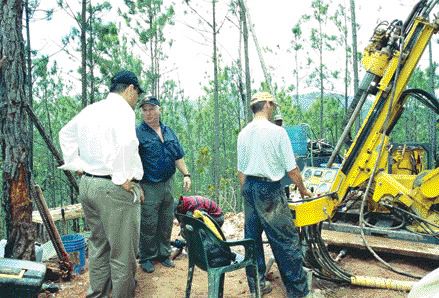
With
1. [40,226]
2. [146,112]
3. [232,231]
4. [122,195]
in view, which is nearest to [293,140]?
[232,231]

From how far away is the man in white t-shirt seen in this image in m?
3.54

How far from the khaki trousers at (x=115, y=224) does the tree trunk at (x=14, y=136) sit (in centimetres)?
102

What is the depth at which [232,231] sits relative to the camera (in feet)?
22.0

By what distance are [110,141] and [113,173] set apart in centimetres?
25

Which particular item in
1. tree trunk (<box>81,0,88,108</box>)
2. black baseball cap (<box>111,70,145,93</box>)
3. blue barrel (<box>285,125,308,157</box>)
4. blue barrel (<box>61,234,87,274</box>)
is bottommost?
blue barrel (<box>61,234,87,274</box>)

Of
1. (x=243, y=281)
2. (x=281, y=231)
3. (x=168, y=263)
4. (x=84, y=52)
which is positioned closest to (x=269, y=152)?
(x=281, y=231)

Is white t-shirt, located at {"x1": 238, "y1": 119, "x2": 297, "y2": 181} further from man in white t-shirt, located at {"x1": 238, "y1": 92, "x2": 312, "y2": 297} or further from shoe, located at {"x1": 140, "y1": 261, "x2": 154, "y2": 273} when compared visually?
shoe, located at {"x1": 140, "y1": 261, "x2": 154, "y2": 273}

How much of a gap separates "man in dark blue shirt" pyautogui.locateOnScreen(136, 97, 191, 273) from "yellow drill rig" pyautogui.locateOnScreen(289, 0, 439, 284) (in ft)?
4.76

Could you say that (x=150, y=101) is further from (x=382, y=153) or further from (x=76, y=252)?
(x=382, y=153)

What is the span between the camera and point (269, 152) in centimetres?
355

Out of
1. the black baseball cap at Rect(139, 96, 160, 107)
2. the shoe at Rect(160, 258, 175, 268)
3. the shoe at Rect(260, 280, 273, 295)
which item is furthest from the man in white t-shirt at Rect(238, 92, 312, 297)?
the shoe at Rect(160, 258, 175, 268)

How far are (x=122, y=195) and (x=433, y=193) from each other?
11.5 ft

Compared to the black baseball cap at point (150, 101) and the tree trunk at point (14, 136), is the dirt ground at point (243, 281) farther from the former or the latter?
the black baseball cap at point (150, 101)

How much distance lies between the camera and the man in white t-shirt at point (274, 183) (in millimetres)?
3537
